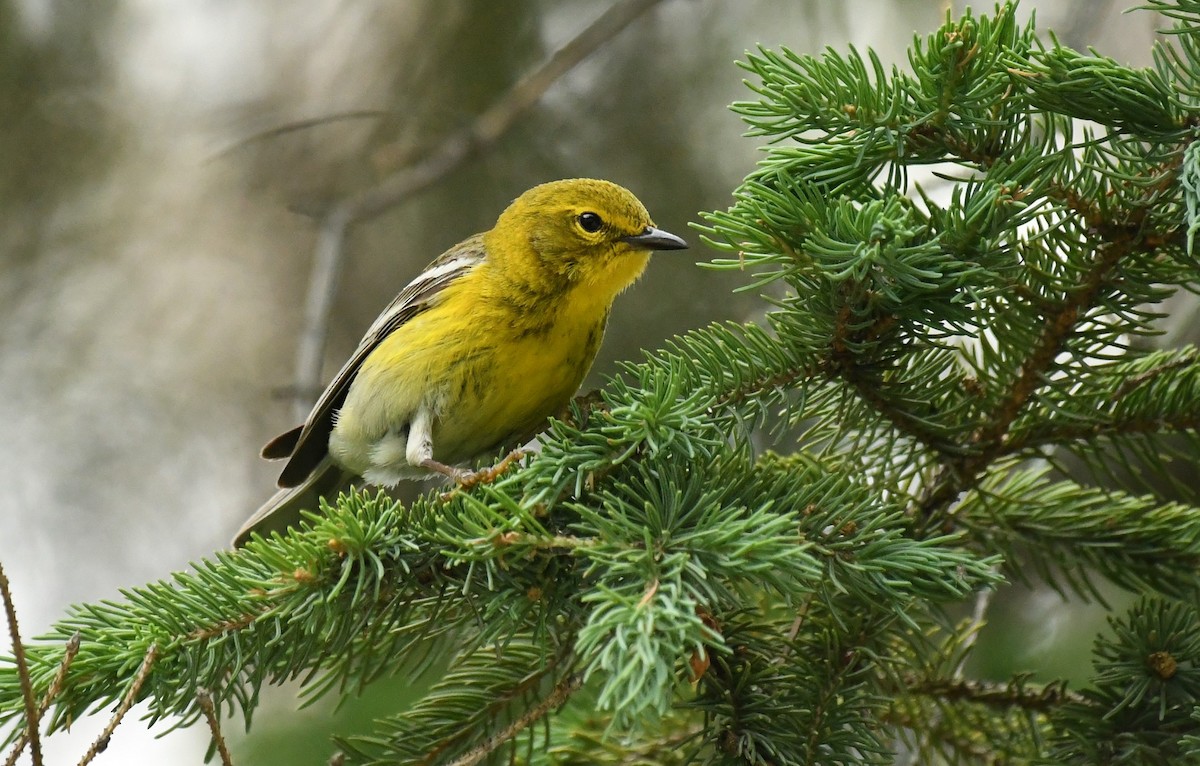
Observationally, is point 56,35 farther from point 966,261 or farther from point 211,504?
point 966,261

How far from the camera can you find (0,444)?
289 inches

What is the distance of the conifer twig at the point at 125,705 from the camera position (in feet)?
6.35

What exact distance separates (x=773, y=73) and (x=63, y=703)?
6.43 feet

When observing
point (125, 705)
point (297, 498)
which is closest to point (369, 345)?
point (297, 498)

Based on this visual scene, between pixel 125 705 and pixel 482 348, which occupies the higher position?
pixel 482 348

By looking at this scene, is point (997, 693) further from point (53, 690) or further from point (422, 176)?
point (422, 176)

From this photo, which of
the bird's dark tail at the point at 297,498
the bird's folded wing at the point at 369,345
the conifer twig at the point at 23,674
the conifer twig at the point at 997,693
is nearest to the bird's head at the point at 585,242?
the bird's folded wing at the point at 369,345

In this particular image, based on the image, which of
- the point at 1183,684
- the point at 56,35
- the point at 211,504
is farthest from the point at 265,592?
the point at 56,35

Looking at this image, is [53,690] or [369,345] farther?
[369,345]

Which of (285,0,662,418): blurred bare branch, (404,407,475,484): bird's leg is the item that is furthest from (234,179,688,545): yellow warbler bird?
(285,0,662,418): blurred bare branch

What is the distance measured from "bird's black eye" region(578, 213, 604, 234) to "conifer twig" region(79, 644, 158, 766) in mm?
2445

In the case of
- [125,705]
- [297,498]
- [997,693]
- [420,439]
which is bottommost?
[997,693]

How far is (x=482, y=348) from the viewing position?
3811 mm

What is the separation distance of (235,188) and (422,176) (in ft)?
9.26
